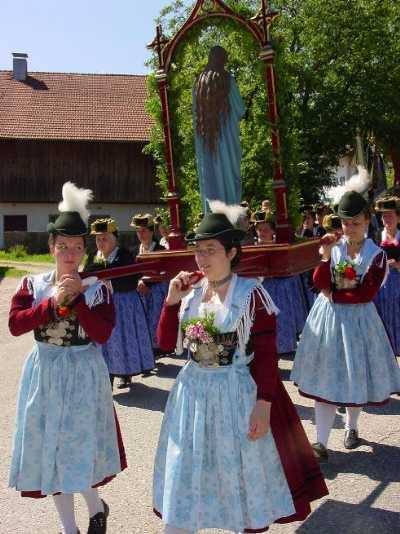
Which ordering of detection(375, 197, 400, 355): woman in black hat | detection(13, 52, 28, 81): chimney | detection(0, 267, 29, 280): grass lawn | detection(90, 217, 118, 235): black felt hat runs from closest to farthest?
detection(90, 217, 118, 235): black felt hat, detection(375, 197, 400, 355): woman in black hat, detection(0, 267, 29, 280): grass lawn, detection(13, 52, 28, 81): chimney

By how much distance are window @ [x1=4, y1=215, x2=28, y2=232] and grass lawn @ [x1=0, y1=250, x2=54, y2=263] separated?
3.07m

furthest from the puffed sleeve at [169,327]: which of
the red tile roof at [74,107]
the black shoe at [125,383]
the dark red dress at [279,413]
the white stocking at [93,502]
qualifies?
the red tile roof at [74,107]

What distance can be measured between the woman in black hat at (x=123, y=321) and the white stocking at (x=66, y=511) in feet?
10.7

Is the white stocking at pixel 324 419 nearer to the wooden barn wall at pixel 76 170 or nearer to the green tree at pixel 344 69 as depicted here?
the green tree at pixel 344 69

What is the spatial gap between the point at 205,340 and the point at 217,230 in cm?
55

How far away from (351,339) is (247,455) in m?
2.00

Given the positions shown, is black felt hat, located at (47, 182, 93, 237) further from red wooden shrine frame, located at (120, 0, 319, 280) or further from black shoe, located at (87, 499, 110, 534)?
black shoe, located at (87, 499, 110, 534)

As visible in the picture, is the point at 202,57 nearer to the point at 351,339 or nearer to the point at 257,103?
the point at 257,103

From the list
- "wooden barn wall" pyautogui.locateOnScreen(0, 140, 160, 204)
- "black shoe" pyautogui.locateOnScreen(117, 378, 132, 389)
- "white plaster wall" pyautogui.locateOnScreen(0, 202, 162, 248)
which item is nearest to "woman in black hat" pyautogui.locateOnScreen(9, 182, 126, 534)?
"black shoe" pyautogui.locateOnScreen(117, 378, 132, 389)

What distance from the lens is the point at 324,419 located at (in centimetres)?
470

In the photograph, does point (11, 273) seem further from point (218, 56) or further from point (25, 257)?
point (218, 56)

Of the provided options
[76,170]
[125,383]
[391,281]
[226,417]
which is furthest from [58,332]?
[76,170]

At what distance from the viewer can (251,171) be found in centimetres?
848

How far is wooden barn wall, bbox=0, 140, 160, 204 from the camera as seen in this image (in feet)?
95.0
